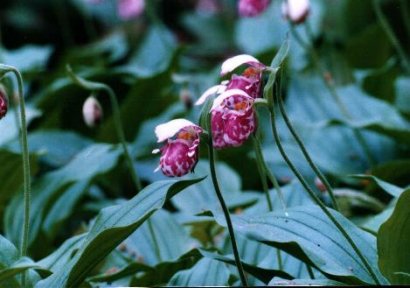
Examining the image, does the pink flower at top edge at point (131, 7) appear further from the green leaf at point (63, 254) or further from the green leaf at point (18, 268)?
the green leaf at point (18, 268)

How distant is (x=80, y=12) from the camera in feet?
16.4

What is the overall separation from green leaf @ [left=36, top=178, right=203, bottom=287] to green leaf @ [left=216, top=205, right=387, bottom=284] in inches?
4.3

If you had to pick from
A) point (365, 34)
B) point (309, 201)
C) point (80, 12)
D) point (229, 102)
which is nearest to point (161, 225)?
point (309, 201)

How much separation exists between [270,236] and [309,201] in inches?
26.2

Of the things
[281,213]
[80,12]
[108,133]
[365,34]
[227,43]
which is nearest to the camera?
[281,213]

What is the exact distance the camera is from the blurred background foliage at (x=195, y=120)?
228 centimetres

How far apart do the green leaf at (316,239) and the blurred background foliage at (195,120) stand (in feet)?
0.71

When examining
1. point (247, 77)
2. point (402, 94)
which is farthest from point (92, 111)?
point (402, 94)

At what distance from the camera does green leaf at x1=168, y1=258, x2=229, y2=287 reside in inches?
63.3

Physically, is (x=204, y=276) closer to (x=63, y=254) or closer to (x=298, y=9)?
(x=63, y=254)

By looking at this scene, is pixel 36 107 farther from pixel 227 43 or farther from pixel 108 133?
pixel 227 43

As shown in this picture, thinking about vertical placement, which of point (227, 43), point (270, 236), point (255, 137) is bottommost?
point (227, 43)

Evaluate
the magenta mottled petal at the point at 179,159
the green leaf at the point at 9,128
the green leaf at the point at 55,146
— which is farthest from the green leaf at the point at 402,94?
the magenta mottled petal at the point at 179,159

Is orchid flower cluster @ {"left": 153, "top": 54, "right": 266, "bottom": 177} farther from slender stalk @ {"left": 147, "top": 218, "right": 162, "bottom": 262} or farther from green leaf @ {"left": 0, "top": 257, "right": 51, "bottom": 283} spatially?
slender stalk @ {"left": 147, "top": 218, "right": 162, "bottom": 262}
